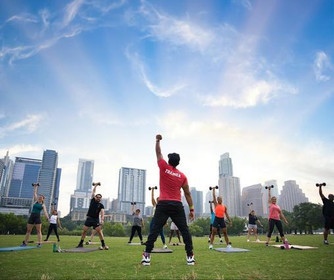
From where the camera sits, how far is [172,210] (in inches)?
249

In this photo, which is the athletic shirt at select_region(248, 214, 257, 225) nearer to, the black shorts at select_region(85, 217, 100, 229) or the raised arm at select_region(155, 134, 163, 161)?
the black shorts at select_region(85, 217, 100, 229)

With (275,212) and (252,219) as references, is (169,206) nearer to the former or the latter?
(275,212)

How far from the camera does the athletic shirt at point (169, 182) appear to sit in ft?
21.0

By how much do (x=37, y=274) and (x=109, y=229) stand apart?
10786cm

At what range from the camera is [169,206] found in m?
6.29

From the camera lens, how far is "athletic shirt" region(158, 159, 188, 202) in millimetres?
6391

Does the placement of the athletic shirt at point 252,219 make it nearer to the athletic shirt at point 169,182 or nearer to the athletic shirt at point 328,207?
the athletic shirt at point 328,207

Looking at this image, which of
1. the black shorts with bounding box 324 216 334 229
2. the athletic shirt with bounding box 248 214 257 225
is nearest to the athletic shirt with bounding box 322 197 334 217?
the black shorts with bounding box 324 216 334 229

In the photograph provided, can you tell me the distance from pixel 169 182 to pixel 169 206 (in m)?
0.61

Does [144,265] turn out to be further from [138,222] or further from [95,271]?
[138,222]

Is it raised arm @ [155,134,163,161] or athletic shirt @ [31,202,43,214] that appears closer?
raised arm @ [155,134,163,161]

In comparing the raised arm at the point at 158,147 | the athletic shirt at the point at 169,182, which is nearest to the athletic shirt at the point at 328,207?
the athletic shirt at the point at 169,182

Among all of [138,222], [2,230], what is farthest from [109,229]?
[138,222]

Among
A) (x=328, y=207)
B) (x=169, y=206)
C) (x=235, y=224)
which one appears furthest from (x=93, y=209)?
(x=235, y=224)
